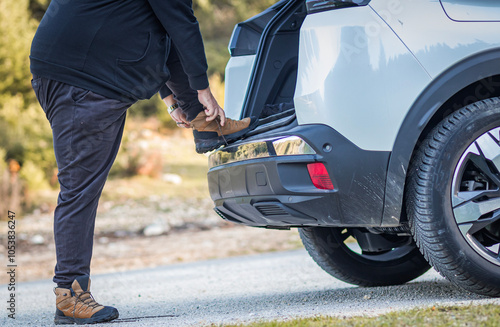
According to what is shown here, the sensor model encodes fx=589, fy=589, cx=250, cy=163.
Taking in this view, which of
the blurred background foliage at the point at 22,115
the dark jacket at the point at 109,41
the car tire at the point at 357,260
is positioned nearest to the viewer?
the dark jacket at the point at 109,41

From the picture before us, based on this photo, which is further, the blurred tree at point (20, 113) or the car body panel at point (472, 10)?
the blurred tree at point (20, 113)

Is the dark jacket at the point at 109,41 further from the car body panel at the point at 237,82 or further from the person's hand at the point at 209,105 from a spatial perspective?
the car body panel at the point at 237,82

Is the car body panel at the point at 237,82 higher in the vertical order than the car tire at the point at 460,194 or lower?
higher

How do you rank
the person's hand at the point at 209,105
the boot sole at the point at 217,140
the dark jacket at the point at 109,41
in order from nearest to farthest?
the dark jacket at the point at 109,41, the person's hand at the point at 209,105, the boot sole at the point at 217,140

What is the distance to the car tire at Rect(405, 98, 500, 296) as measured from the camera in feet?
8.91

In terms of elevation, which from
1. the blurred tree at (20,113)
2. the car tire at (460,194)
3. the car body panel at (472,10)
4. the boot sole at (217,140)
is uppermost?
the blurred tree at (20,113)

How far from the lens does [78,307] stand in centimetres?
299

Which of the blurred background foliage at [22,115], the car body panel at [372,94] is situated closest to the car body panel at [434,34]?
the car body panel at [372,94]

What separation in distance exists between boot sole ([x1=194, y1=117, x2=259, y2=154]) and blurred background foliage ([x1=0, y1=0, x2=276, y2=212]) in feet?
27.7

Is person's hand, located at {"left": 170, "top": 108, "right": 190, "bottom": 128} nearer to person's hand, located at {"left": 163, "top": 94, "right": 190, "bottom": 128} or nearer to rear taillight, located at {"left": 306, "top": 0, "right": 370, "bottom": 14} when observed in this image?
person's hand, located at {"left": 163, "top": 94, "right": 190, "bottom": 128}

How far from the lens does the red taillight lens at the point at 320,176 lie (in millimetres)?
2746

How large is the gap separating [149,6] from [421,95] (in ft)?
4.61

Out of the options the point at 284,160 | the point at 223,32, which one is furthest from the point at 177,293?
the point at 223,32

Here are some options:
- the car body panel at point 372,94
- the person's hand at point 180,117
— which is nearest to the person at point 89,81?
the person's hand at point 180,117
